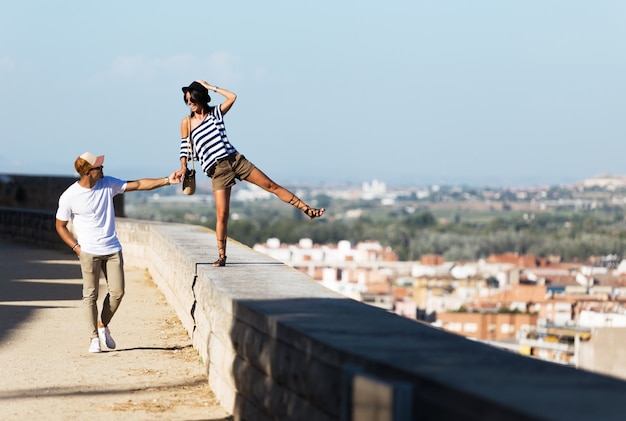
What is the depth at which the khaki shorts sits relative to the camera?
1031cm

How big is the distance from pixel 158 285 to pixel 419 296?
9972 centimetres

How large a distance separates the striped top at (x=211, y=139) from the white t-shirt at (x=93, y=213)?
0.71m

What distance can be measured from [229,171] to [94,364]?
1.86m

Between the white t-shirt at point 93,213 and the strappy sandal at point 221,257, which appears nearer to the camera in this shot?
the white t-shirt at point 93,213

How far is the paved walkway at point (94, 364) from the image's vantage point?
808 cm

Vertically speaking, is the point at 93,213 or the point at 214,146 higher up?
the point at 214,146

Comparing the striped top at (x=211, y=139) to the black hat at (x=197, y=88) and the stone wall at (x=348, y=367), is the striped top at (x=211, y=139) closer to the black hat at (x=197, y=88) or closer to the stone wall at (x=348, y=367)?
the black hat at (x=197, y=88)

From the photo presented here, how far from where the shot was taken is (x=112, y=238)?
1016 centimetres

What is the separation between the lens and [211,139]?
33.6 feet

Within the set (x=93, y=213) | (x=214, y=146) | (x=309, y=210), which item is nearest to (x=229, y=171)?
(x=214, y=146)

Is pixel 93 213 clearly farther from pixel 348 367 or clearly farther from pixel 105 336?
pixel 348 367

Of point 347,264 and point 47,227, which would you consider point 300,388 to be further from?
point 347,264

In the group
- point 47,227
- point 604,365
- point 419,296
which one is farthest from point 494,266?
point 604,365

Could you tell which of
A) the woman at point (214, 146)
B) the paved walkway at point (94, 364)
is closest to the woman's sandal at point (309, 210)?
the woman at point (214, 146)
